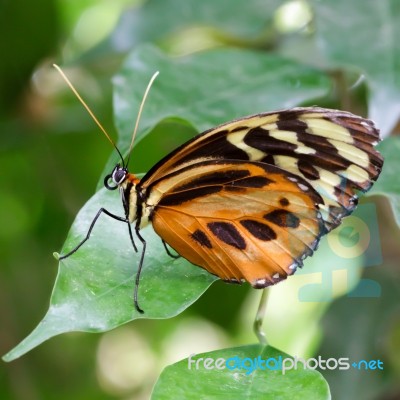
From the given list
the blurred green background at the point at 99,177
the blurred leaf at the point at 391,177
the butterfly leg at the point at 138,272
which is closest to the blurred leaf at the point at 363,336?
the blurred green background at the point at 99,177

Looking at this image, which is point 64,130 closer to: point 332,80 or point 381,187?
point 332,80

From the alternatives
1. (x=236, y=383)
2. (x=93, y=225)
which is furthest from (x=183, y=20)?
(x=236, y=383)

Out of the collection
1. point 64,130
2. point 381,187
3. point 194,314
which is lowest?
point 194,314

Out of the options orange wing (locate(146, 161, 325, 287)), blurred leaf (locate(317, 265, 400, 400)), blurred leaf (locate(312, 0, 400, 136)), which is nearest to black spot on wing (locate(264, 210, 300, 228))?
orange wing (locate(146, 161, 325, 287))

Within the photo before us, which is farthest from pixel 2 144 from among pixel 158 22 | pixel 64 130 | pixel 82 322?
pixel 82 322

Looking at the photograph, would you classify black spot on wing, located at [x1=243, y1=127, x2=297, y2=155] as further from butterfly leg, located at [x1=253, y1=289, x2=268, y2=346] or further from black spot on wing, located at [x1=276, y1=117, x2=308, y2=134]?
butterfly leg, located at [x1=253, y1=289, x2=268, y2=346]

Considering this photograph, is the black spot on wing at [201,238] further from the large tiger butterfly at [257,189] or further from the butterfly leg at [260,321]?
the butterfly leg at [260,321]

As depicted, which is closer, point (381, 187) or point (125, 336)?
point (381, 187)

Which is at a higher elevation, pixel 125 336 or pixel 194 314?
pixel 194 314
